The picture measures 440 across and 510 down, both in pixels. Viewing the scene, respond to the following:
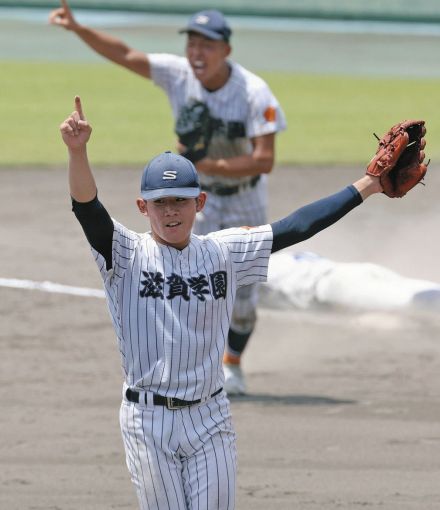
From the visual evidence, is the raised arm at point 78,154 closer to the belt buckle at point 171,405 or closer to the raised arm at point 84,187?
the raised arm at point 84,187

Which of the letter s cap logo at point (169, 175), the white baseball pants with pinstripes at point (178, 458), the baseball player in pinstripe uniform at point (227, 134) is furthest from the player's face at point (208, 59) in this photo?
the white baseball pants with pinstripes at point (178, 458)

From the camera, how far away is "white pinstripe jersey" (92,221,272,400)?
13.7 ft

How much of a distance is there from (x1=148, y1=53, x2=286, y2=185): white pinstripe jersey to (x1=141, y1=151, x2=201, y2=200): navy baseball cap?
3206mm

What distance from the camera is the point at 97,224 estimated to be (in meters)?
4.16

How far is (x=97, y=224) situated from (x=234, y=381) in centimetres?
338

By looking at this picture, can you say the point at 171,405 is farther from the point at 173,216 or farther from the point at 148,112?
the point at 148,112

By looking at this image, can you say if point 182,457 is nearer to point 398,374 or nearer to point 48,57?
point 398,374

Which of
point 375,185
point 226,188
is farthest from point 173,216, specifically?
point 226,188

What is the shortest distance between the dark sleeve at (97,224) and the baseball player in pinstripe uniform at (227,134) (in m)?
3.15

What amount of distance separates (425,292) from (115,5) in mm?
17368

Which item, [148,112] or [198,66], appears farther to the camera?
[148,112]

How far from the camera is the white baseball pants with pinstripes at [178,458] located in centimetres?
418

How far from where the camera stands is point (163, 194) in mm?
4117

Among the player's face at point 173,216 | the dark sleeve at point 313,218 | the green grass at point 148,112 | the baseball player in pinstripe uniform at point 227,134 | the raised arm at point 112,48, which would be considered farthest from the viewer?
the green grass at point 148,112
